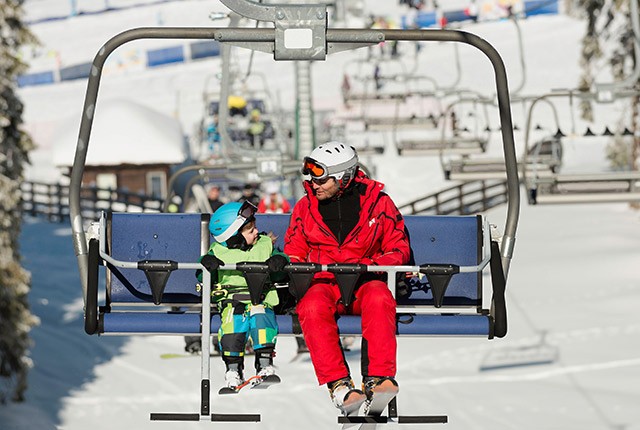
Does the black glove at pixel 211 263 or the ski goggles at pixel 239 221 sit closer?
the black glove at pixel 211 263

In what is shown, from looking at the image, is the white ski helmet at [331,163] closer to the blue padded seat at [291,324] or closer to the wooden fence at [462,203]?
the blue padded seat at [291,324]

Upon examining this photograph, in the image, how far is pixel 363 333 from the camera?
584 cm

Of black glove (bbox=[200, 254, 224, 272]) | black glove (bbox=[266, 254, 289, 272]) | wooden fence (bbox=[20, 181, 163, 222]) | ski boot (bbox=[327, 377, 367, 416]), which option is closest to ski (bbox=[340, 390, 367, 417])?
ski boot (bbox=[327, 377, 367, 416])

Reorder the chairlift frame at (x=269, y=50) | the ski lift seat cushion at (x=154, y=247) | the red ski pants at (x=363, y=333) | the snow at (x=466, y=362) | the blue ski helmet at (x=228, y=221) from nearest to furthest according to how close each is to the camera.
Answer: the chairlift frame at (x=269, y=50) → the red ski pants at (x=363, y=333) → the blue ski helmet at (x=228, y=221) → the ski lift seat cushion at (x=154, y=247) → the snow at (x=466, y=362)

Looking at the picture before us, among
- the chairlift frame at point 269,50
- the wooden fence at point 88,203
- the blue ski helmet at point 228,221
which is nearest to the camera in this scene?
the chairlift frame at point 269,50

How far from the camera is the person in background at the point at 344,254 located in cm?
573

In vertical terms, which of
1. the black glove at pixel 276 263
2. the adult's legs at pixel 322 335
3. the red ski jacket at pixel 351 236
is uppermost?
the red ski jacket at pixel 351 236

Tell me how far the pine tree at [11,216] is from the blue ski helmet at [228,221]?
65.3 ft

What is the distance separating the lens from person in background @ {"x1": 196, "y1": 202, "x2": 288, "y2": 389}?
5.96 m

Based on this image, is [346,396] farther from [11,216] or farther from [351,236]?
[11,216]

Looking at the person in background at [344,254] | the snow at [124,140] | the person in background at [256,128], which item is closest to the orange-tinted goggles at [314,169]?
the person in background at [344,254]

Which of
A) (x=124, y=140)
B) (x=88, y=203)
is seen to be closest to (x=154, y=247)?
(x=88, y=203)

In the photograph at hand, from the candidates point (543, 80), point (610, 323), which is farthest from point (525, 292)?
point (543, 80)

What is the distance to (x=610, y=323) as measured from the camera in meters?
26.7
